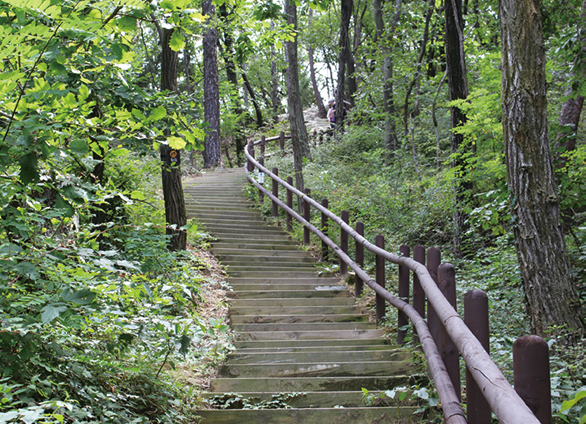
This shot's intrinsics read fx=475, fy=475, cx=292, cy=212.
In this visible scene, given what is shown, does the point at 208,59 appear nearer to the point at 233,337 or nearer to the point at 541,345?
the point at 233,337

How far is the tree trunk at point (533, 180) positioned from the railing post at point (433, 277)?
88 centimetres

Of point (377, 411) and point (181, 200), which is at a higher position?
point (181, 200)

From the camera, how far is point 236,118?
22.9m

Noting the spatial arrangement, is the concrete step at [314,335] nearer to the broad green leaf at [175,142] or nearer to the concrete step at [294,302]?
the concrete step at [294,302]

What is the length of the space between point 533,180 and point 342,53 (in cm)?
1579

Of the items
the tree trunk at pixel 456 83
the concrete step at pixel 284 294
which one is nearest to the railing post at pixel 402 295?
the concrete step at pixel 284 294

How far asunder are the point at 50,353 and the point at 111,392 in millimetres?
535

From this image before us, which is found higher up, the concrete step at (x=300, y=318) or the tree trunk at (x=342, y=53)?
the tree trunk at (x=342, y=53)

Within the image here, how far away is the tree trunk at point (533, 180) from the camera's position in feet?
13.3

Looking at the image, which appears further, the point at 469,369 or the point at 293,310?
the point at 293,310

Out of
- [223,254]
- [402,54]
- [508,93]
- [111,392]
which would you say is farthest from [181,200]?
[402,54]

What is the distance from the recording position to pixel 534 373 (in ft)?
6.37

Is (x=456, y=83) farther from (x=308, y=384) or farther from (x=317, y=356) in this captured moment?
(x=308, y=384)

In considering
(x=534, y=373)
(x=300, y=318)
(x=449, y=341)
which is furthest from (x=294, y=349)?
(x=534, y=373)
